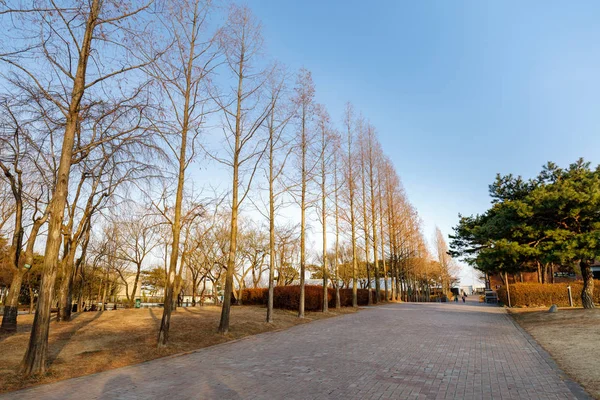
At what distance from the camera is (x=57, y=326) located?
38.3 feet

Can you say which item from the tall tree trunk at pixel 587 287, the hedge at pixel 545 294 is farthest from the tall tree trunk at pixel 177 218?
the hedge at pixel 545 294

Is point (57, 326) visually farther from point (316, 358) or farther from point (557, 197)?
point (557, 197)

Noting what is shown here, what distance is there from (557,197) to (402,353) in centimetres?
1170

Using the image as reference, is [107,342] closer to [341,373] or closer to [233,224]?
[233,224]

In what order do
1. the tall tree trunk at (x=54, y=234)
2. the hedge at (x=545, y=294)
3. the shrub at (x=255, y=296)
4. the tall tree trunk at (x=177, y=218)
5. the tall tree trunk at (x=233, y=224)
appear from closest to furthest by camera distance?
the tall tree trunk at (x=54, y=234) < the tall tree trunk at (x=177, y=218) < the tall tree trunk at (x=233, y=224) < the hedge at (x=545, y=294) < the shrub at (x=255, y=296)

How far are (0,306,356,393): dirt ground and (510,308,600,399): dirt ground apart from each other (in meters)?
8.15

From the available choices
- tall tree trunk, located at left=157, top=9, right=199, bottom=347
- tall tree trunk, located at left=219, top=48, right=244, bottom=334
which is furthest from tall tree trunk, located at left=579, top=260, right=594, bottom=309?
tall tree trunk, located at left=157, top=9, right=199, bottom=347

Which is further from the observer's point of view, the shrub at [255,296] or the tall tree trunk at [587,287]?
the shrub at [255,296]

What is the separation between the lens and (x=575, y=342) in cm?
912

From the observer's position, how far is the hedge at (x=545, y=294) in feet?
73.4

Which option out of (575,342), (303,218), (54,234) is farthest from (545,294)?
(54,234)

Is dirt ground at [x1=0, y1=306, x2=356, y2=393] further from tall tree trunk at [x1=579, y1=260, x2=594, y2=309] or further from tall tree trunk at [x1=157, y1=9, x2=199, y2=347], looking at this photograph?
tall tree trunk at [x1=579, y1=260, x2=594, y2=309]

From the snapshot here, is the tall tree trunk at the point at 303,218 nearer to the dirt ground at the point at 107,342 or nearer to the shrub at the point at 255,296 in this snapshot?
the dirt ground at the point at 107,342

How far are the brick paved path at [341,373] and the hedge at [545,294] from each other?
1633cm
